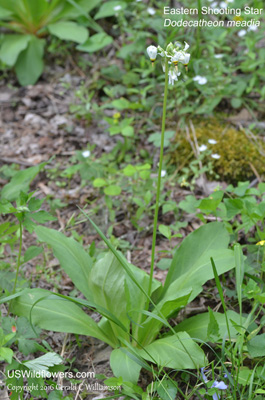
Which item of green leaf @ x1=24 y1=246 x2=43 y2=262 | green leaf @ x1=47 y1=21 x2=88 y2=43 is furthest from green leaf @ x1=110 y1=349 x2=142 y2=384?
green leaf @ x1=47 y1=21 x2=88 y2=43

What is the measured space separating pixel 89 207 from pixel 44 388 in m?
1.46

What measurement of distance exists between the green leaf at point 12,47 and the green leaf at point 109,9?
0.74 m

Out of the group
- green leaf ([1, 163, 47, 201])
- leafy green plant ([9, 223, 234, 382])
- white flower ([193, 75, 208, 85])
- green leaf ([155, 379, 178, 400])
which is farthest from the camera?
white flower ([193, 75, 208, 85])

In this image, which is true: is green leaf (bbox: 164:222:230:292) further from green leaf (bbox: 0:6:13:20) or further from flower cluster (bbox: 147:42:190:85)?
green leaf (bbox: 0:6:13:20)

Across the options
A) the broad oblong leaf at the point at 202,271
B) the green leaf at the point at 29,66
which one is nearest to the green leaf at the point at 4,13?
the green leaf at the point at 29,66

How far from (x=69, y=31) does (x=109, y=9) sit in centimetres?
45

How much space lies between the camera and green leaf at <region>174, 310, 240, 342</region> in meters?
1.83

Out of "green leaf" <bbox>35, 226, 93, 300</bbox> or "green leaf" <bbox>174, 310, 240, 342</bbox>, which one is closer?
"green leaf" <bbox>174, 310, 240, 342</bbox>

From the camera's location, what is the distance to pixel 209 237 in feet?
7.11

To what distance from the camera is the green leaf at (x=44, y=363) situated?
5.81ft

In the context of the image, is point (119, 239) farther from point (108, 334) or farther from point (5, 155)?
point (5, 155)

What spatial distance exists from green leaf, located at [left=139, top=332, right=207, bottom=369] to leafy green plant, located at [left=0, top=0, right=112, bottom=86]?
2958 mm

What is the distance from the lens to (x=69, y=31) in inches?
157

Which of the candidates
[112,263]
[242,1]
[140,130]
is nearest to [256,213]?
[112,263]
